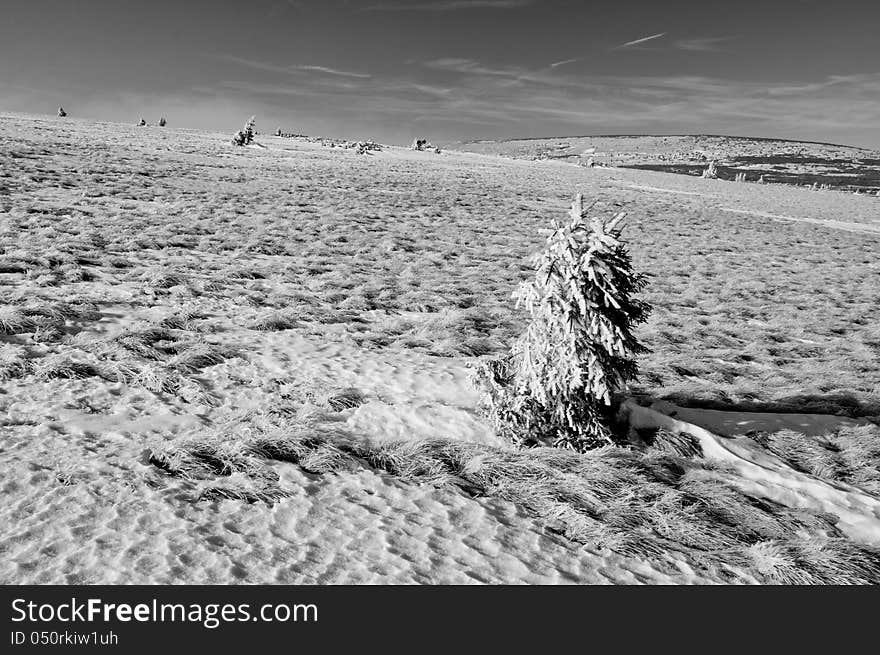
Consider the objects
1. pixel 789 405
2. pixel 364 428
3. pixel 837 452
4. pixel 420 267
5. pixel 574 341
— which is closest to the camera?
pixel 574 341

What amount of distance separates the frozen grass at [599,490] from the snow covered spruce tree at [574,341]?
484mm

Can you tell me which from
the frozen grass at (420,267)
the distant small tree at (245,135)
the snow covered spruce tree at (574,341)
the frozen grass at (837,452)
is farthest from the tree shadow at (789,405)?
the distant small tree at (245,135)

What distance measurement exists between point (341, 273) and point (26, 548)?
11.0m

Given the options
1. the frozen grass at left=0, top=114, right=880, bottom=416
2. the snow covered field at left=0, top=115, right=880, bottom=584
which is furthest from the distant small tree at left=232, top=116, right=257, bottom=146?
the snow covered field at left=0, top=115, right=880, bottom=584

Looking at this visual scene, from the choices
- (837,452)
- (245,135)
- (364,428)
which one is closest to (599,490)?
(364,428)

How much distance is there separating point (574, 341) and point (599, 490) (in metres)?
1.67

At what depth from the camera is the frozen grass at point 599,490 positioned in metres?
4.84

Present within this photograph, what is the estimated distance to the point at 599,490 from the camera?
5539mm

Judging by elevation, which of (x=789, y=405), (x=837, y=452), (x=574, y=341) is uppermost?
(x=574, y=341)

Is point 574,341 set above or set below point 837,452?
above

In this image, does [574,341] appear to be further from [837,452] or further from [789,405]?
[789,405]
